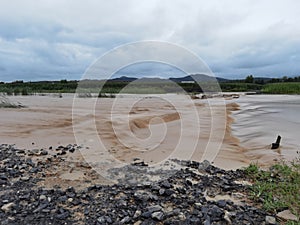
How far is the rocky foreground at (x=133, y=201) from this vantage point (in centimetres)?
371

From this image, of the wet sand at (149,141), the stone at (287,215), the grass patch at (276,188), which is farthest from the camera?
the wet sand at (149,141)

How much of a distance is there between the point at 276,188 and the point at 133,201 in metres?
2.53

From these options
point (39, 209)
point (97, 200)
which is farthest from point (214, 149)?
point (39, 209)

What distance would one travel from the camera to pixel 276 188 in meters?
4.88

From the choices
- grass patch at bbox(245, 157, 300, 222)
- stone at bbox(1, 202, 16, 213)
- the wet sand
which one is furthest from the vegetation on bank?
stone at bbox(1, 202, 16, 213)

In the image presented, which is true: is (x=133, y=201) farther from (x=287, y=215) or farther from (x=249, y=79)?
(x=249, y=79)

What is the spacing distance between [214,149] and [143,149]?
86.6 inches

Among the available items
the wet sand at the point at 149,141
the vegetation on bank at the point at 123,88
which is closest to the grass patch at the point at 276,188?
the wet sand at the point at 149,141

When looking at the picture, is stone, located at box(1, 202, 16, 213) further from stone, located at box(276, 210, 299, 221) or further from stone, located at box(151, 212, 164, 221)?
stone, located at box(276, 210, 299, 221)

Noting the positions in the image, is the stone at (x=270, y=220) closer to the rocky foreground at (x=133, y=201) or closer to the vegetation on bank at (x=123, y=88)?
the rocky foreground at (x=133, y=201)

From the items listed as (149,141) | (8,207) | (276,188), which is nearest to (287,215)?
(276,188)

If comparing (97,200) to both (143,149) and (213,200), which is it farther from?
(143,149)

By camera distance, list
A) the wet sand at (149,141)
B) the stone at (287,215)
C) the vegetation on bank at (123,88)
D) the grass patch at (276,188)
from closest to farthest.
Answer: the stone at (287,215)
the grass patch at (276,188)
the wet sand at (149,141)
the vegetation on bank at (123,88)

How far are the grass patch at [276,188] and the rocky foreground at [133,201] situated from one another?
Answer: 22 centimetres
